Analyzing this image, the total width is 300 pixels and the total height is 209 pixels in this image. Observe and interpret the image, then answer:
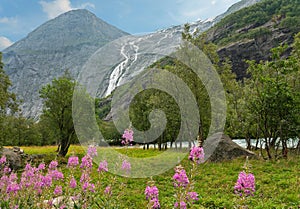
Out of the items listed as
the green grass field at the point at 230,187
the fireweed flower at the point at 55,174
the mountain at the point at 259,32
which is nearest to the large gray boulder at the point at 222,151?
the green grass field at the point at 230,187

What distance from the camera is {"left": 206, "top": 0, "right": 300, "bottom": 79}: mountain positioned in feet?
448

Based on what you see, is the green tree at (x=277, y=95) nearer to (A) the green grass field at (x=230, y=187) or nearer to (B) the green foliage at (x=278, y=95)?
(B) the green foliage at (x=278, y=95)

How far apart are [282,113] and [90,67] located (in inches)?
570

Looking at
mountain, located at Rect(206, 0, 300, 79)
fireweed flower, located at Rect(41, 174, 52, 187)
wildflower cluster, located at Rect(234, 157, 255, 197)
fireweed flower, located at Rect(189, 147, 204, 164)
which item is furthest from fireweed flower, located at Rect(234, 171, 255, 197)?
mountain, located at Rect(206, 0, 300, 79)

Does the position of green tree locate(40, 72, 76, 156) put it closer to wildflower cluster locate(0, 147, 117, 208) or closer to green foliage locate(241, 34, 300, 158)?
green foliage locate(241, 34, 300, 158)

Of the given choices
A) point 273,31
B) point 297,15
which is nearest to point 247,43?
point 273,31

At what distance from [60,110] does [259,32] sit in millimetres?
140880

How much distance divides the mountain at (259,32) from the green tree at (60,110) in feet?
367

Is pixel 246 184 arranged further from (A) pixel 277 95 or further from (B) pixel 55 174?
(A) pixel 277 95

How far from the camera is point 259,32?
144750 millimetres

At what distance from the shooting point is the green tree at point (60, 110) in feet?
90.7

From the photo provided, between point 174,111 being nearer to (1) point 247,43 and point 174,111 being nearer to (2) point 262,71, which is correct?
(2) point 262,71

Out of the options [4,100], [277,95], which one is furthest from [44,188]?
[4,100]

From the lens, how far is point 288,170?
14891 mm
